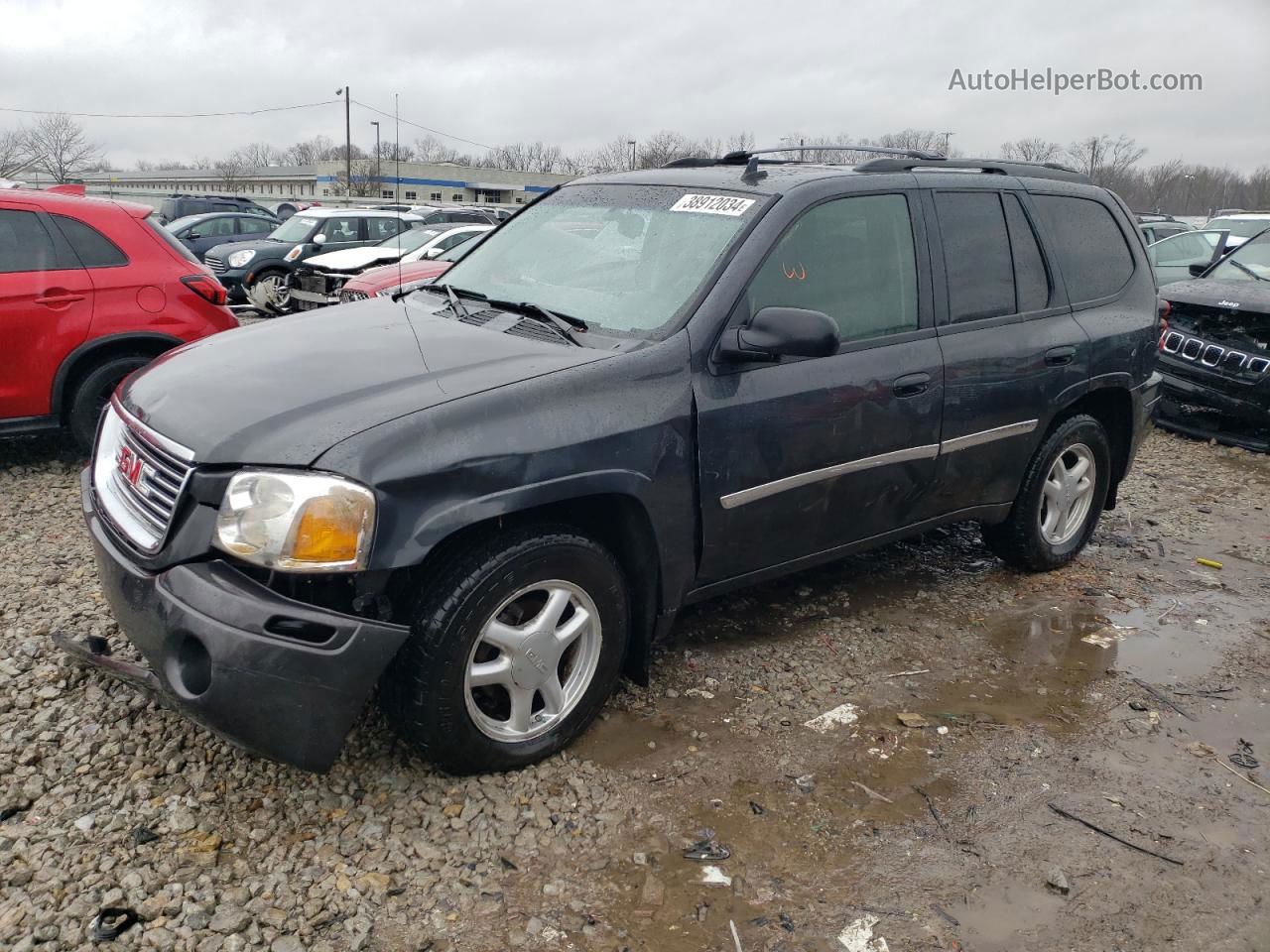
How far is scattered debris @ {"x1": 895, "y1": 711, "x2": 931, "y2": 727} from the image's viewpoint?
350 centimetres

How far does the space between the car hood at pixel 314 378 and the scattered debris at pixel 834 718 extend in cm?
150

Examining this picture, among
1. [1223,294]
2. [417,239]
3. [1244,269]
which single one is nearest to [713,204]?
[1223,294]

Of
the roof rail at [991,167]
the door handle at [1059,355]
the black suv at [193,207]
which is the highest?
the black suv at [193,207]

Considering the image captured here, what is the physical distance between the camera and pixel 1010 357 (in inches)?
164

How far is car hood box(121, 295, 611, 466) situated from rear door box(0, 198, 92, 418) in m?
2.71

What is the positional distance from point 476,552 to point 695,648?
4.79 ft

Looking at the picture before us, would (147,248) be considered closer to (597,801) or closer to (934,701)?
(597,801)

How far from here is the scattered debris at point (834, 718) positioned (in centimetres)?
343

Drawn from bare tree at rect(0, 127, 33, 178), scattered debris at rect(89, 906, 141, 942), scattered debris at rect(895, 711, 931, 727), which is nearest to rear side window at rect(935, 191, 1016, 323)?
scattered debris at rect(895, 711, 931, 727)

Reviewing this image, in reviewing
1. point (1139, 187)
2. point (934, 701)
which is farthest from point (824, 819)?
point (1139, 187)

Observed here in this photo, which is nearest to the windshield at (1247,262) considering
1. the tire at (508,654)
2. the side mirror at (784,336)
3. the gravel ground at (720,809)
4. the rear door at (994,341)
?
the rear door at (994,341)

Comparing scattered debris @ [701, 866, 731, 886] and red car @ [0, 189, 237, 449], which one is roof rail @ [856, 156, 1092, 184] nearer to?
scattered debris @ [701, 866, 731, 886]

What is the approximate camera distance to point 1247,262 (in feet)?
27.6

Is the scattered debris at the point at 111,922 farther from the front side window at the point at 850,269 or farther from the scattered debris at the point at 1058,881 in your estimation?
the front side window at the point at 850,269
